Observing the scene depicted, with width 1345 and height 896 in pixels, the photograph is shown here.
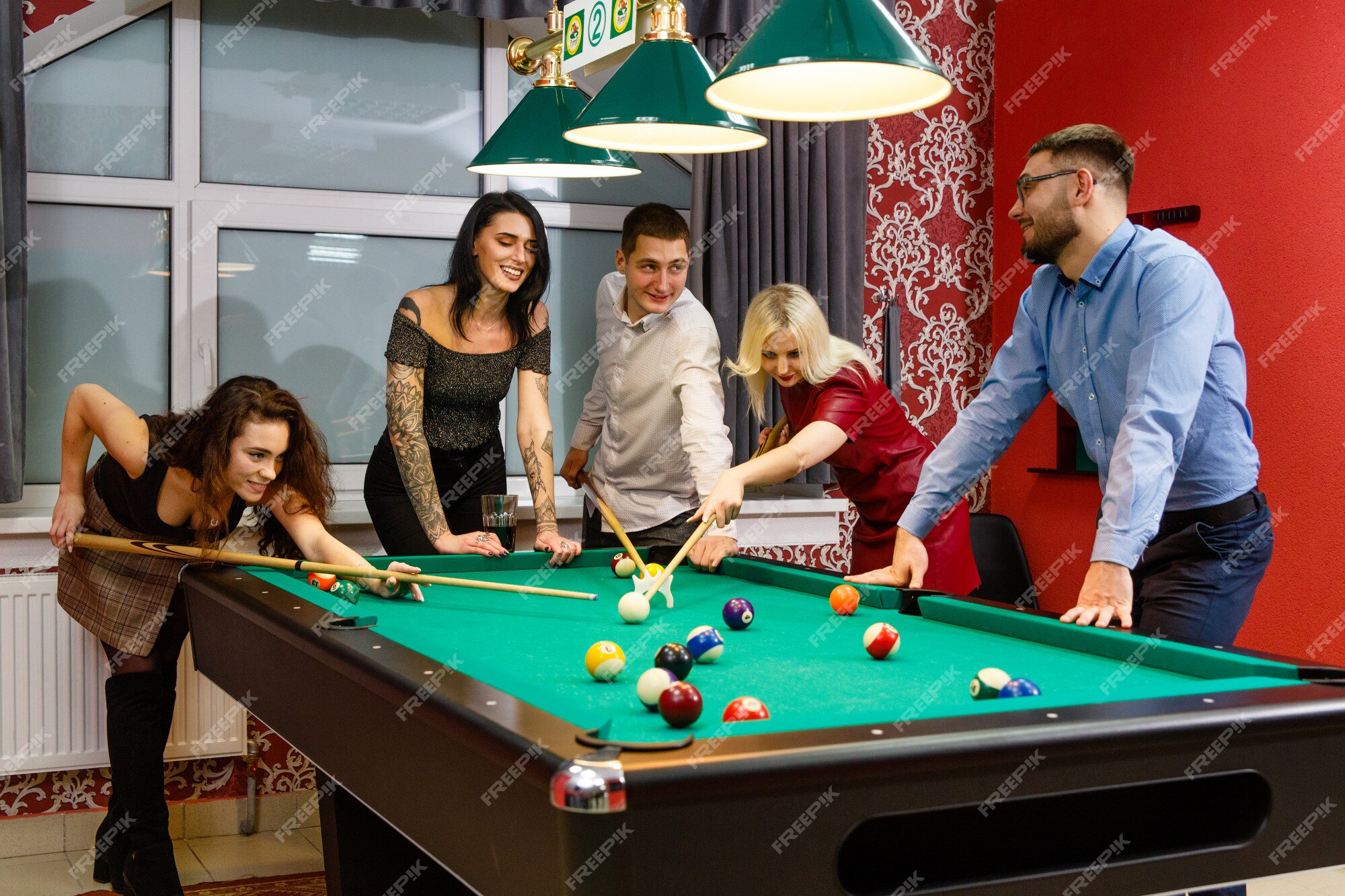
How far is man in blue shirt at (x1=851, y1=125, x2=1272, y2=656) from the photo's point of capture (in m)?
1.92

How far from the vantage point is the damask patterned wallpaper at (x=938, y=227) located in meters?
4.19

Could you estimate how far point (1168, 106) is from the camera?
3676 mm

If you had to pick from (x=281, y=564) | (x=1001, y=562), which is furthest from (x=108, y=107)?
(x=1001, y=562)

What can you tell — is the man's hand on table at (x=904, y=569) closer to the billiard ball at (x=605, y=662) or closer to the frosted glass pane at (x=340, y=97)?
the billiard ball at (x=605, y=662)

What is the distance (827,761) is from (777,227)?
2929mm

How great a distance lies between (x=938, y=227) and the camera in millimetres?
4301

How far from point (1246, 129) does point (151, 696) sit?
3303 millimetres

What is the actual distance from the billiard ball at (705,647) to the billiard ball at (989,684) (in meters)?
0.39

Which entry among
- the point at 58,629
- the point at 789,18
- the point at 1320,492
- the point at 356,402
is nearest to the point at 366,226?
the point at 356,402

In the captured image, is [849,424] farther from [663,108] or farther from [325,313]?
[325,313]

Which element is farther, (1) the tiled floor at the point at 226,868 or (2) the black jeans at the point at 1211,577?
(1) the tiled floor at the point at 226,868

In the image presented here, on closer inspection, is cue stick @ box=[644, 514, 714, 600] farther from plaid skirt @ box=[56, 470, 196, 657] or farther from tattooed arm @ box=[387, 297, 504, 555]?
plaid skirt @ box=[56, 470, 196, 657]

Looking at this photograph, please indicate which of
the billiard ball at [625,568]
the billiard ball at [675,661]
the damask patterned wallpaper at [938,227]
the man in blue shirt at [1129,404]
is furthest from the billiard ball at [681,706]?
the damask patterned wallpaper at [938,227]

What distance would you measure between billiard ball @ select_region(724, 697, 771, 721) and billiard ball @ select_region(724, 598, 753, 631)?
2.21 ft
